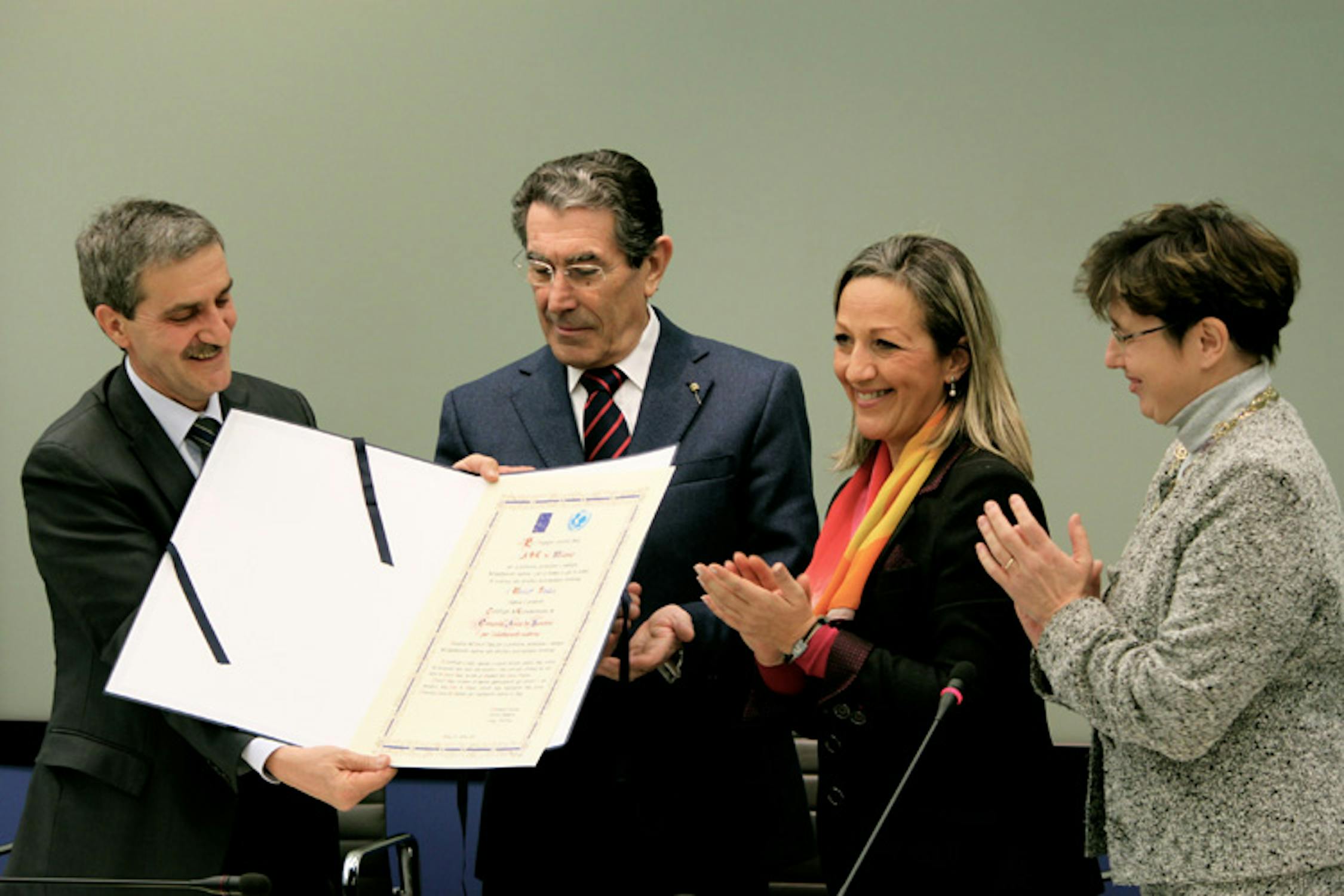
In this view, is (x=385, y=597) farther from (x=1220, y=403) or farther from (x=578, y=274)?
(x=1220, y=403)

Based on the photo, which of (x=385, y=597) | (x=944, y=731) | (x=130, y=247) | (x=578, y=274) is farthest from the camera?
(x=578, y=274)

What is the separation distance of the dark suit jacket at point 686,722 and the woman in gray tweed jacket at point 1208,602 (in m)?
0.52

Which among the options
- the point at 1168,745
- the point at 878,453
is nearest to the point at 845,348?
the point at 878,453

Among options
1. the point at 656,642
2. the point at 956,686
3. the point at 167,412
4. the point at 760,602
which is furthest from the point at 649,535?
the point at 167,412

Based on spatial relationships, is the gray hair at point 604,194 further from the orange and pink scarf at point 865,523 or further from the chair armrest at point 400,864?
the chair armrest at point 400,864

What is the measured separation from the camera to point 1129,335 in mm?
1708

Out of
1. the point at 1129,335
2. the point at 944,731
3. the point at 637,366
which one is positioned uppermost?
the point at 637,366

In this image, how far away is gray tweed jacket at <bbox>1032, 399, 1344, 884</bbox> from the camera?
1.52 m

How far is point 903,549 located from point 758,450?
1.26 ft

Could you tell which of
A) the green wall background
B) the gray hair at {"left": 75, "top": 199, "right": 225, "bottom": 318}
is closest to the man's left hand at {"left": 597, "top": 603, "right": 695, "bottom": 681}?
the gray hair at {"left": 75, "top": 199, "right": 225, "bottom": 318}

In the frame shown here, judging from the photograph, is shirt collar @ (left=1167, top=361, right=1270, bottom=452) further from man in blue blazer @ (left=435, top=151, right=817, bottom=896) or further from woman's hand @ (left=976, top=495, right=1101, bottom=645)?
man in blue blazer @ (left=435, top=151, right=817, bottom=896)

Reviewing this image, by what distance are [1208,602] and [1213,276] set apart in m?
0.41

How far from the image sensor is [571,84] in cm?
352

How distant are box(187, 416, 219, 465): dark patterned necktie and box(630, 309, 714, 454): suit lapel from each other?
67cm
